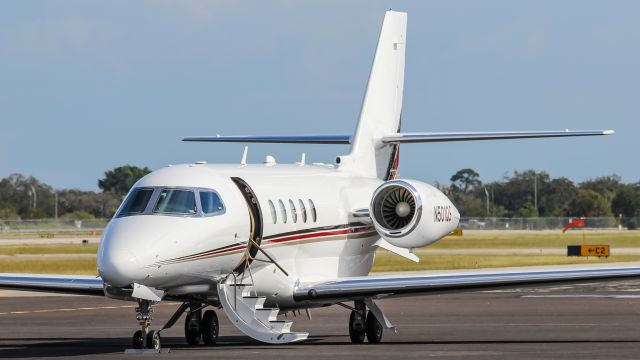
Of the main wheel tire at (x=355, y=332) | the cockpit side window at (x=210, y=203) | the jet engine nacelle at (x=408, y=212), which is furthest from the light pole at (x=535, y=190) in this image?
the cockpit side window at (x=210, y=203)

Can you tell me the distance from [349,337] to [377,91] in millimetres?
5643

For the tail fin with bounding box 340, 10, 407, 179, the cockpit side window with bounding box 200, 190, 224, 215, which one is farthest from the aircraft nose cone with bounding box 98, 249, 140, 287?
the tail fin with bounding box 340, 10, 407, 179

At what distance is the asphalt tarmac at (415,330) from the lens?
69.2ft

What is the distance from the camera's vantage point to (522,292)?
135 feet

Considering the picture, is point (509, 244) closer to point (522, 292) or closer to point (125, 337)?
point (522, 292)

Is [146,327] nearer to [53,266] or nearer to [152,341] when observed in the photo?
[152,341]

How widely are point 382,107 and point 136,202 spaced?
9.07 meters

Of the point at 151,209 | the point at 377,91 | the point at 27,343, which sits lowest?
the point at 27,343

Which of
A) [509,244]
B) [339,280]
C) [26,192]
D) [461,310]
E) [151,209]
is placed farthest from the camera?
[26,192]

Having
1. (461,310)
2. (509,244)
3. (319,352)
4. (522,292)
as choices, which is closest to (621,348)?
(319,352)

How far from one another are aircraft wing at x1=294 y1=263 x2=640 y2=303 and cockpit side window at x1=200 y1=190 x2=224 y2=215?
8.28ft

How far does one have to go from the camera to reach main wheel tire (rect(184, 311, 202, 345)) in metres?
23.3

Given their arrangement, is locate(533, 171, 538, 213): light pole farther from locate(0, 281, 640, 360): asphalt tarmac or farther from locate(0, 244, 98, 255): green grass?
locate(0, 281, 640, 360): asphalt tarmac

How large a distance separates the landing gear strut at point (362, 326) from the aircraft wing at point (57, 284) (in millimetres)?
4393
